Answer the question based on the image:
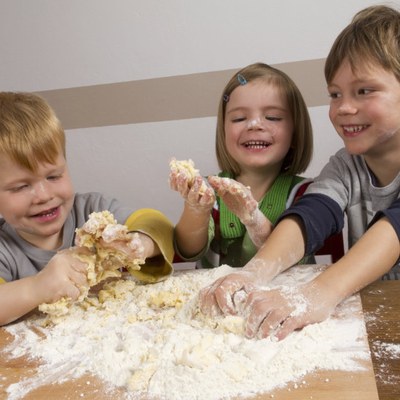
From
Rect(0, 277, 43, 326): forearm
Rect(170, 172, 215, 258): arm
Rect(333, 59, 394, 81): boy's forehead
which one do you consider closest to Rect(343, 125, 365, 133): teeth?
Rect(333, 59, 394, 81): boy's forehead

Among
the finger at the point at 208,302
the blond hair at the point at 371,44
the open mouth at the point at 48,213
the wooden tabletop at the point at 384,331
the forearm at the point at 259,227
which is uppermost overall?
the blond hair at the point at 371,44

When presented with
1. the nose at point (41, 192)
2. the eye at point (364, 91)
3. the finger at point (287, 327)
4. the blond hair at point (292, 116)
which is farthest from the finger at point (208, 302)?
the blond hair at point (292, 116)

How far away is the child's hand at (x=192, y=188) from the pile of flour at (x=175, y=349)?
0.19 m

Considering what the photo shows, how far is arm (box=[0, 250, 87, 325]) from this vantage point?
80 centimetres

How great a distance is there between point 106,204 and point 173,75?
0.98m

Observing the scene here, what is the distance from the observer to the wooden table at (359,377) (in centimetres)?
53

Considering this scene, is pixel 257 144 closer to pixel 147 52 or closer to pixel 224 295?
pixel 224 295

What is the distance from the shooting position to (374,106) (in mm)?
962

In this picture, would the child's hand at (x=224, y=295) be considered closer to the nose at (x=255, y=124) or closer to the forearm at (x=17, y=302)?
the forearm at (x=17, y=302)

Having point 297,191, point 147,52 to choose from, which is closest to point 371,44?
point 297,191

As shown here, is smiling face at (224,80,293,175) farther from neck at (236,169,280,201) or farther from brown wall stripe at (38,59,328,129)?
brown wall stripe at (38,59,328,129)

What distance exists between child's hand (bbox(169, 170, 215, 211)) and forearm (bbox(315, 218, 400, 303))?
0.27 meters

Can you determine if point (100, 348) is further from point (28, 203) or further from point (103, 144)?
point (103, 144)

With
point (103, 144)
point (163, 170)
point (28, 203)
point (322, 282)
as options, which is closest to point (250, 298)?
point (322, 282)
